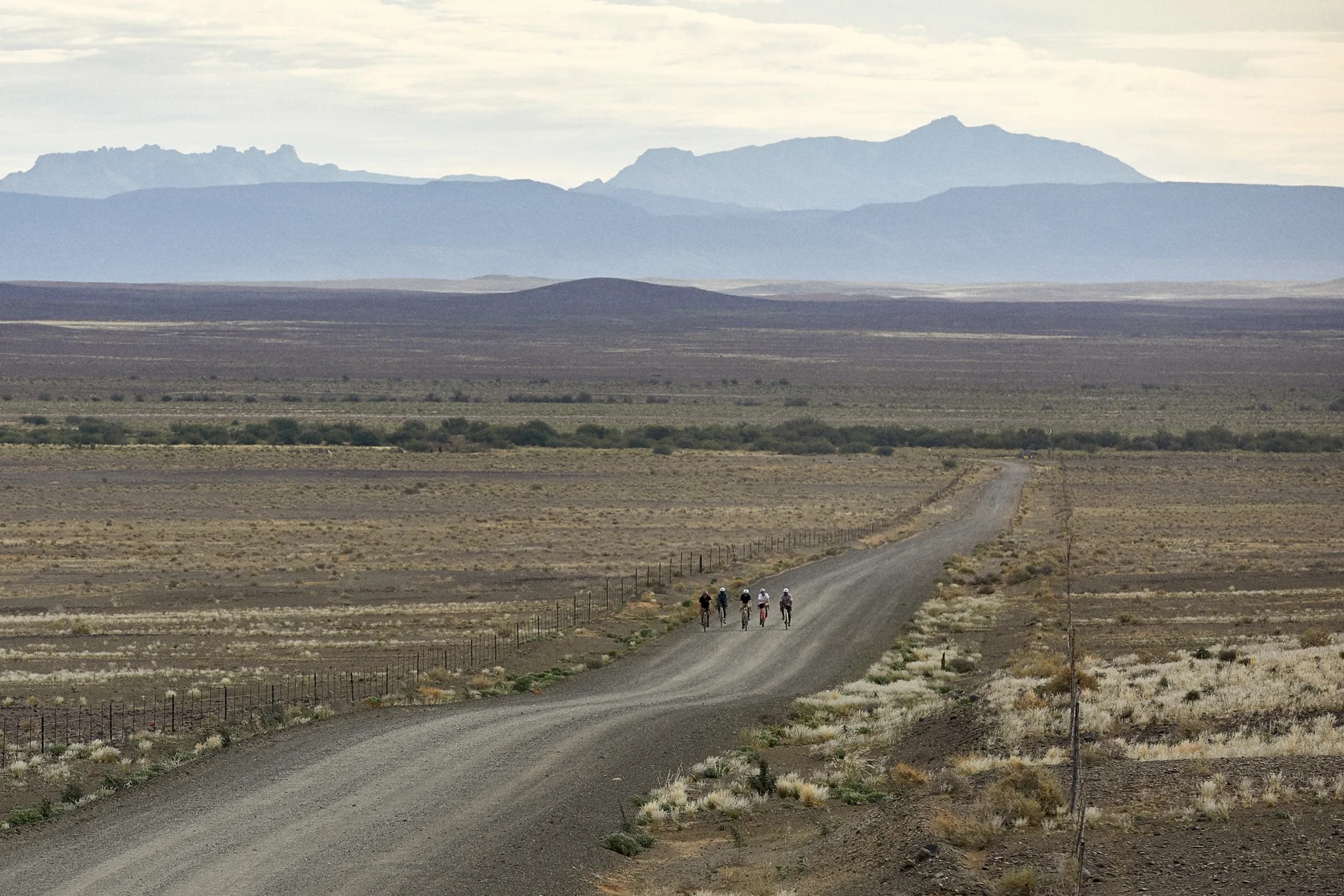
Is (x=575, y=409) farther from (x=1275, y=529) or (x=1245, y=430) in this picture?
(x=1275, y=529)

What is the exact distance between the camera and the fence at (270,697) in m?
24.1

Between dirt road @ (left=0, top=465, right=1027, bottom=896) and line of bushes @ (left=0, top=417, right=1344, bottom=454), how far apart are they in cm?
6678

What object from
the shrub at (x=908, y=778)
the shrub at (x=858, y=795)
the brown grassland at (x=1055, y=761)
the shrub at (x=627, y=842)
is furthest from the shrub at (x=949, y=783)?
the shrub at (x=627, y=842)

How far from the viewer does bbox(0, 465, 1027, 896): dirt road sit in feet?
52.7

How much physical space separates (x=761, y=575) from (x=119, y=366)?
13525 centimetres

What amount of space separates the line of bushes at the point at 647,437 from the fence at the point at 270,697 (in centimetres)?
5609

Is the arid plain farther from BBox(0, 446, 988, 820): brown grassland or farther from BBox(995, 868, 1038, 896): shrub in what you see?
BBox(0, 446, 988, 820): brown grassland

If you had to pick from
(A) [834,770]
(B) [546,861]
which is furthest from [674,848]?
(A) [834,770]

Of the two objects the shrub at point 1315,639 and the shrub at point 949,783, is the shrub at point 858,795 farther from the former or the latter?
the shrub at point 1315,639

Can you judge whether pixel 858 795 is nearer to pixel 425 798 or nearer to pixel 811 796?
pixel 811 796

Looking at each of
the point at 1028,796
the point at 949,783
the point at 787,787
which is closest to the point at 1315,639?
the point at 787,787

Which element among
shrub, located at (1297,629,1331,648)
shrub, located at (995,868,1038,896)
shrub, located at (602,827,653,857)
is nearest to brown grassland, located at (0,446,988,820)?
shrub, located at (602,827,653,857)

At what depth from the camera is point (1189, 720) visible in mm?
19734

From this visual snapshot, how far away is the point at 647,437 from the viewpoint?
99500 mm
